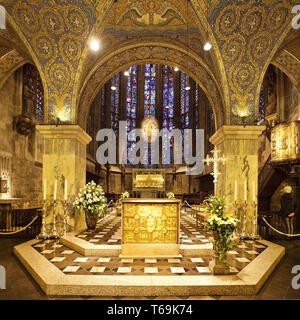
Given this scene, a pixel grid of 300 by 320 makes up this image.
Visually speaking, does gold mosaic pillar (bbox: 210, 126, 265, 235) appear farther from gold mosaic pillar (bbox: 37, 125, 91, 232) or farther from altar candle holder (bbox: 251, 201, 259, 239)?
gold mosaic pillar (bbox: 37, 125, 91, 232)

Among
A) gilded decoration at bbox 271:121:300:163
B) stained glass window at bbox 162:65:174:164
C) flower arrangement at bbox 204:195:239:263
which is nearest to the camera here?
flower arrangement at bbox 204:195:239:263

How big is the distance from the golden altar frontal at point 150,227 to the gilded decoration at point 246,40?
170 inches

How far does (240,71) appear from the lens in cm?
802

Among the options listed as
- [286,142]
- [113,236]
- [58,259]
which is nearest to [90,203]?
[113,236]

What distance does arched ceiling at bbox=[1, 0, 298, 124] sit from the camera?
7.06m

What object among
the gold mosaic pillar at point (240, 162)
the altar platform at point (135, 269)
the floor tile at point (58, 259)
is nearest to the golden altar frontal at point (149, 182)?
the gold mosaic pillar at point (240, 162)

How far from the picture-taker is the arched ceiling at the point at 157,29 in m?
7.06

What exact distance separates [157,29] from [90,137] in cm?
465

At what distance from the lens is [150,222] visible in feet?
17.8

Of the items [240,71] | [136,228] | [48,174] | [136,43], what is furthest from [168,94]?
[136,228]

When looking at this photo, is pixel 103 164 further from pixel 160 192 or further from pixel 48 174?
pixel 48 174

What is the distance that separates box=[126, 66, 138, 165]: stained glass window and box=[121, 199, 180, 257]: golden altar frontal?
1719cm

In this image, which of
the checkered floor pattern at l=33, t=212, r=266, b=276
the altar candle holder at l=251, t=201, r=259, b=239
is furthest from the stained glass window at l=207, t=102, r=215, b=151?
the checkered floor pattern at l=33, t=212, r=266, b=276

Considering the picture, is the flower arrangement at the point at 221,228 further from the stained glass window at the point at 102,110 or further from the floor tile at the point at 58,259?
the stained glass window at the point at 102,110
